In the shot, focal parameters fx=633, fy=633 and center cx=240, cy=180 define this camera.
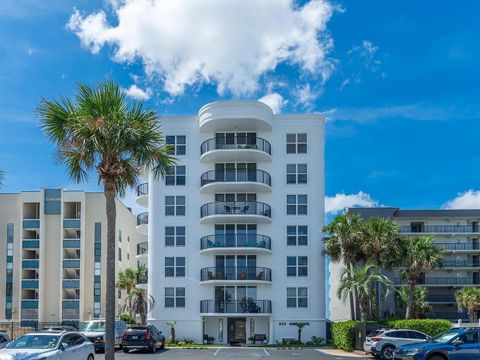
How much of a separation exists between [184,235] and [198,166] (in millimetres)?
5586

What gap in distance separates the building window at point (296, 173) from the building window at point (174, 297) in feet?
39.6

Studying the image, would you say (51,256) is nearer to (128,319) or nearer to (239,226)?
(128,319)

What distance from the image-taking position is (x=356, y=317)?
45.2 meters

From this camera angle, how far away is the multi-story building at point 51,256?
204 ft

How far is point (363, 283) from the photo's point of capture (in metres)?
42.4

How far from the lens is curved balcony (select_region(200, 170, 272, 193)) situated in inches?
1933

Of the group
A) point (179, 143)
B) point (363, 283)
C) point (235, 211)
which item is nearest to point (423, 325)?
point (363, 283)

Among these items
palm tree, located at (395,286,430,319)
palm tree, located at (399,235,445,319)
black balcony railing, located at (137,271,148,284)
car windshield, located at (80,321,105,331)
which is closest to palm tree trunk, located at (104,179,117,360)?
car windshield, located at (80,321,105,331)

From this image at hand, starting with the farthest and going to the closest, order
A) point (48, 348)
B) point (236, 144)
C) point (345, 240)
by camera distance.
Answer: point (236, 144) < point (345, 240) < point (48, 348)

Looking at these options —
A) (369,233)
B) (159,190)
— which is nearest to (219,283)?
(159,190)

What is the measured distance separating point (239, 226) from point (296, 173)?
Answer: 620cm

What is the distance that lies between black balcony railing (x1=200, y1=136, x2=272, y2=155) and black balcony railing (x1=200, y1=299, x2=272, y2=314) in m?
11.7

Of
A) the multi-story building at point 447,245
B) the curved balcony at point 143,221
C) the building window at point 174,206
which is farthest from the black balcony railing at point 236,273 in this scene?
the multi-story building at point 447,245

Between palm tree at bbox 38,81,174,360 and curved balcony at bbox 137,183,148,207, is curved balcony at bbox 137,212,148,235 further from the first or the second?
palm tree at bbox 38,81,174,360
